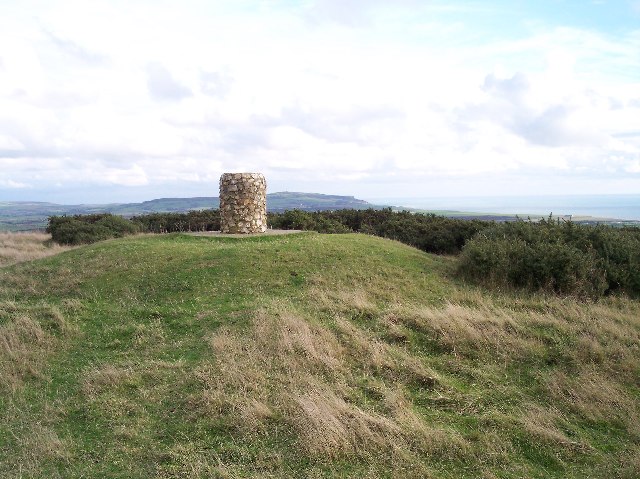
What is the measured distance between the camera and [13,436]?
661 centimetres

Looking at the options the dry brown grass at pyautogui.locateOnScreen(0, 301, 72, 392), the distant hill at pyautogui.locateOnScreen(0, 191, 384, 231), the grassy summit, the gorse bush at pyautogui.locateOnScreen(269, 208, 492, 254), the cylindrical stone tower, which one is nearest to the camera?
the grassy summit

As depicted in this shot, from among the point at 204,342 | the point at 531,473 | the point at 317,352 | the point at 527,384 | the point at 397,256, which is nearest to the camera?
the point at 531,473

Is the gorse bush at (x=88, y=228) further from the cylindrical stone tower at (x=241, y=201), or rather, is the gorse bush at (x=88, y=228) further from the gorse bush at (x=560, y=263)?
the gorse bush at (x=560, y=263)

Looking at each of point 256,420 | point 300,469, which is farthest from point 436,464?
point 256,420

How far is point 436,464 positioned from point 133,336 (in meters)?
7.04

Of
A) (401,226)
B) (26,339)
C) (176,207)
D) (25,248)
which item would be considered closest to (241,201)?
(401,226)

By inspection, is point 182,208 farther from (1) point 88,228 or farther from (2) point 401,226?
(2) point 401,226

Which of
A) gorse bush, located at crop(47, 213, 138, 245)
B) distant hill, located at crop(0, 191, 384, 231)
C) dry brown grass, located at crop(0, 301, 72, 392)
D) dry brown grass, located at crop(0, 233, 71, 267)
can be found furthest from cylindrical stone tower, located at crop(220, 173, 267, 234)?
distant hill, located at crop(0, 191, 384, 231)

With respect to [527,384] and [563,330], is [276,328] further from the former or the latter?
[563,330]

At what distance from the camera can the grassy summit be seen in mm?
5973

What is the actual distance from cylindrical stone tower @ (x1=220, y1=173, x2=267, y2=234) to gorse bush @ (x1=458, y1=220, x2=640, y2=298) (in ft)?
29.7

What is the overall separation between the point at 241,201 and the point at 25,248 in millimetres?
14412

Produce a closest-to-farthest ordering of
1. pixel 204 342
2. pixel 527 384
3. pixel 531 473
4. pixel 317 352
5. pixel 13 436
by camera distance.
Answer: pixel 531 473, pixel 13 436, pixel 527 384, pixel 317 352, pixel 204 342

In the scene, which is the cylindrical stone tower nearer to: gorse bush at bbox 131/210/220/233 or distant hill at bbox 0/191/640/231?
gorse bush at bbox 131/210/220/233
